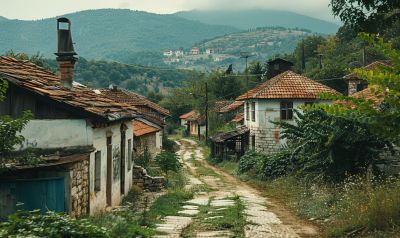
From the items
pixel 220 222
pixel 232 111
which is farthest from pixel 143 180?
pixel 232 111

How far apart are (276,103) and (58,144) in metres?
23.3

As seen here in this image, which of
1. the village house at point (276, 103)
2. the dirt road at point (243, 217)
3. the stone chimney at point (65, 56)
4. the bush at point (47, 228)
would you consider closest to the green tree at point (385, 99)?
the dirt road at point (243, 217)

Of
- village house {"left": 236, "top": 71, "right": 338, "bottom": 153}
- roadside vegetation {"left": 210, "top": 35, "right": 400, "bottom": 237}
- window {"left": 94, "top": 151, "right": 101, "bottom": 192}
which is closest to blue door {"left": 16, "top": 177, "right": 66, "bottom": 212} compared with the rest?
window {"left": 94, "top": 151, "right": 101, "bottom": 192}

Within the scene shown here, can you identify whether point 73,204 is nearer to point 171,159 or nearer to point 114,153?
point 114,153

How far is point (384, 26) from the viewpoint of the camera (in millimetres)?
12648

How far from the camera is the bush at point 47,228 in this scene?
23.1ft

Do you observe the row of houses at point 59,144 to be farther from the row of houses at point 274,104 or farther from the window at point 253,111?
the window at point 253,111

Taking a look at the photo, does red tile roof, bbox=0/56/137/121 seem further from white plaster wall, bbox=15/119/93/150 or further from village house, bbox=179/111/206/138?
village house, bbox=179/111/206/138

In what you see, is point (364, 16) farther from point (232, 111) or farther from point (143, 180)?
point (232, 111)

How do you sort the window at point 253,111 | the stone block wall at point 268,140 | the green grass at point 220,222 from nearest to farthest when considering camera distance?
the green grass at point 220,222, the stone block wall at point 268,140, the window at point 253,111

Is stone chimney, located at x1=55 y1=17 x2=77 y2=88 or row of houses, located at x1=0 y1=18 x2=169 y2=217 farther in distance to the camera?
stone chimney, located at x1=55 y1=17 x2=77 y2=88

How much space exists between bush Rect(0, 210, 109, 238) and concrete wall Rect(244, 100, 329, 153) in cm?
2724

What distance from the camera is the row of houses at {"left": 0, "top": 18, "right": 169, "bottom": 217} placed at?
11445 mm

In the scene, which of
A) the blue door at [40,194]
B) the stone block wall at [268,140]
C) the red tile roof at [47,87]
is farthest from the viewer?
the stone block wall at [268,140]
